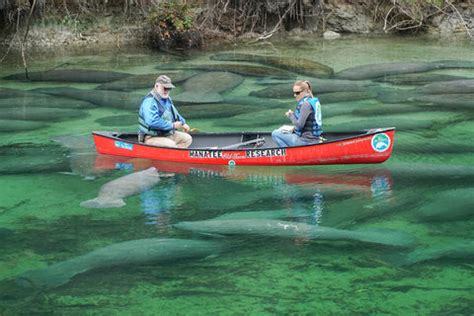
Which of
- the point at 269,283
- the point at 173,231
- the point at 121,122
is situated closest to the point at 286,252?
the point at 269,283

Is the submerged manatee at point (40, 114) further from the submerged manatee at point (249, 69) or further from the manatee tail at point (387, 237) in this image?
the manatee tail at point (387, 237)

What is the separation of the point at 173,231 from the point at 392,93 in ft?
23.6

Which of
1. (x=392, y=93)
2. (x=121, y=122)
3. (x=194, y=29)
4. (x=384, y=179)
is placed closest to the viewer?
(x=384, y=179)

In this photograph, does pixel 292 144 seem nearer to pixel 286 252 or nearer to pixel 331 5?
pixel 286 252

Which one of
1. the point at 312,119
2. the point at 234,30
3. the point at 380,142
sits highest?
the point at 234,30

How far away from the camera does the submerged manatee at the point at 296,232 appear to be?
24.1 feet

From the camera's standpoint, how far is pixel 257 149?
31.9 ft

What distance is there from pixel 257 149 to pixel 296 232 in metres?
2.51

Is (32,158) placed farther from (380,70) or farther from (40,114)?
(380,70)

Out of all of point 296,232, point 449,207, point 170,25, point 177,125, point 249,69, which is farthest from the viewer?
point 170,25

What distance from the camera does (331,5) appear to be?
65.6ft

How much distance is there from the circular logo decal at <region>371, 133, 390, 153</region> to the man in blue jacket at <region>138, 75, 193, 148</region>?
2.35 meters

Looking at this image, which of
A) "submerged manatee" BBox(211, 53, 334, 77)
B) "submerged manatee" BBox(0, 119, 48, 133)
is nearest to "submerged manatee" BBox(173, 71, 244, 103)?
"submerged manatee" BBox(211, 53, 334, 77)

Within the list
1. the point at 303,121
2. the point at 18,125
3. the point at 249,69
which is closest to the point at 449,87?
the point at 249,69
